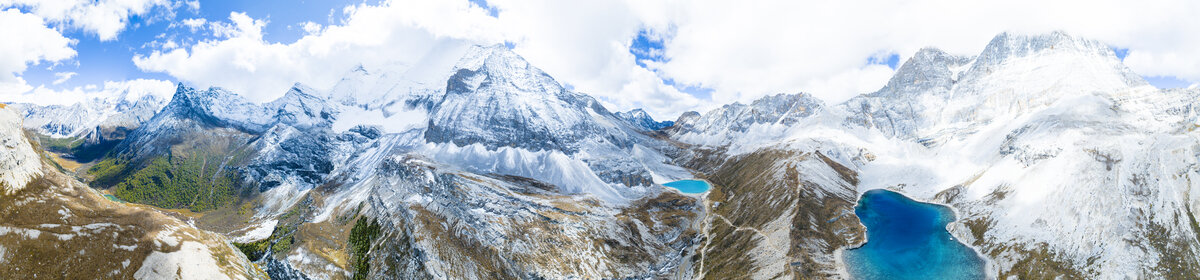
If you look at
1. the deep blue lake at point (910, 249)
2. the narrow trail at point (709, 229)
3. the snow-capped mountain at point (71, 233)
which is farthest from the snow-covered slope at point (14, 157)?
the deep blue lake at point (910, 249)

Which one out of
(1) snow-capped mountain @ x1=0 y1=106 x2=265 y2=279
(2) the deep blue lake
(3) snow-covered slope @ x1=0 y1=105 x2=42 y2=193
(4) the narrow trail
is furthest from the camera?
(4) the narrow trail

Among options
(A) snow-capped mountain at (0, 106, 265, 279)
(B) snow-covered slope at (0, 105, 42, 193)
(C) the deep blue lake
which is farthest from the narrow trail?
(B) snow-covered slope at (0, 105, 42, 193)

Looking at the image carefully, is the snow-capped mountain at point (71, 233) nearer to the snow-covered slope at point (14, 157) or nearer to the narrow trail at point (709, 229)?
the snow-covered slope at point (14, 157)

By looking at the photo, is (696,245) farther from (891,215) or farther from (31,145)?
(31,145)

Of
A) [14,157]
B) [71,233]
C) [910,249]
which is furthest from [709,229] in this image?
[14,157]

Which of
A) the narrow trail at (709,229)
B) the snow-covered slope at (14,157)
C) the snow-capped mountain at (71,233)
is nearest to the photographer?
the snow-capped mountain at (71,233)

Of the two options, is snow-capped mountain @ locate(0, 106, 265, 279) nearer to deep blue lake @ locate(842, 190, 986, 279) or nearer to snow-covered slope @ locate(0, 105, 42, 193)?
snow-covered slope @ locate(0, 105, 42, 193)

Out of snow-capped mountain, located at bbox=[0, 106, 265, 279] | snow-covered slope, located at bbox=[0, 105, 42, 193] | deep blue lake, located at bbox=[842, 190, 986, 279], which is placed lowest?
deep blue lake, located at bbox=[842, 190, 986, 279]

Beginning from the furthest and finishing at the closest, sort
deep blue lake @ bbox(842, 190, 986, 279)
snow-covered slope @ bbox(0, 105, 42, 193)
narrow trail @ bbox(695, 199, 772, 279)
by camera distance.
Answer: narrow trail @ bbox(695, 199, 772, 279), deep blue lake @ bbox(842, 190, 986, 279), snow-covered slope @ bbox(0, 105, 42, 193)
